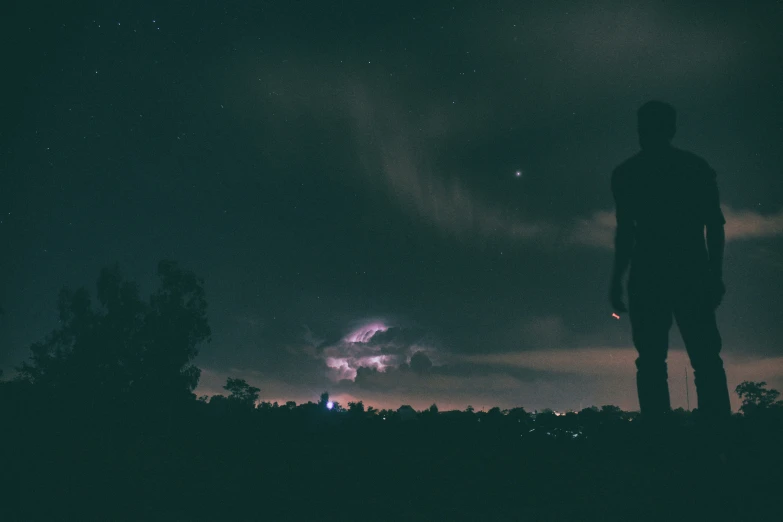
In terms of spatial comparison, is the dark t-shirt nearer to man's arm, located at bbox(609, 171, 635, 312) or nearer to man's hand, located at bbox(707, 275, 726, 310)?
man's arm, located at bbox(609, 171, 635, 312)

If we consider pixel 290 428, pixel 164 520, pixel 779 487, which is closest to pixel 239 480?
pixel 164 520

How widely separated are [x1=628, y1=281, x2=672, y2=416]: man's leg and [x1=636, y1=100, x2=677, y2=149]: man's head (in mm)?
1768

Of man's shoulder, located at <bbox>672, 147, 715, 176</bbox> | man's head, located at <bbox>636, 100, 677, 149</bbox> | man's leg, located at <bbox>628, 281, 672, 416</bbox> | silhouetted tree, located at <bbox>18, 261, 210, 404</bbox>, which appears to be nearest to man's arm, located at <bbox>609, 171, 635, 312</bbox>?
man's leg, located at <bbox>628, 281, 672, 416</bbox>

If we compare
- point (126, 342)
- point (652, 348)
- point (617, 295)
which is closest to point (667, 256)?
point (617, 295)

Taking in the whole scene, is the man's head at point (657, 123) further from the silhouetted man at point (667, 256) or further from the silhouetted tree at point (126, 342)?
the silhouetted tree at point (126, 342)

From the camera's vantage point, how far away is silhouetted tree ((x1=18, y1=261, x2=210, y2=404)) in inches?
2954

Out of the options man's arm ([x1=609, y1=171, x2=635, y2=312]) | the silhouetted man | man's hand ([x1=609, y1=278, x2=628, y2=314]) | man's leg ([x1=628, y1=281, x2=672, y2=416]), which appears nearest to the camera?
the silhouetted man

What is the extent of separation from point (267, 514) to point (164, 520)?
0.75 m

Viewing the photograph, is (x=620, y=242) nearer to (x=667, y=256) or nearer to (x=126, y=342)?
(x=667, y=256)

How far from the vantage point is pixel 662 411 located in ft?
20.6

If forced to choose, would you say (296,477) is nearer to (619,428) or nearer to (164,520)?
(164,520)

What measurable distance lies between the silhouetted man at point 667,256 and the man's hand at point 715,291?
0.04ft

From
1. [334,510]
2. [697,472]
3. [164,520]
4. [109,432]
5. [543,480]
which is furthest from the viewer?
[109,432]

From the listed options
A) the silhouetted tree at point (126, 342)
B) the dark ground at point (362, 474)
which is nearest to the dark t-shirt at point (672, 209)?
the dark ground at point (362, 474)
